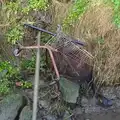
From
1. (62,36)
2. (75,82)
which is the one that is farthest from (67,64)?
(62,36)

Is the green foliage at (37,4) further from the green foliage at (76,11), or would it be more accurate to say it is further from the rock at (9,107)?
the rock at (9,107)

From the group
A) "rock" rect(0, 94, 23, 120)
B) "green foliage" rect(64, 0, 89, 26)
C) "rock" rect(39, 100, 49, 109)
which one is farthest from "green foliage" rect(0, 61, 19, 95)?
"green foliage" rect(64, 0, 89, 26)

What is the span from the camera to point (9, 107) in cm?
483

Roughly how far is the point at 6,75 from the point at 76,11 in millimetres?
1487

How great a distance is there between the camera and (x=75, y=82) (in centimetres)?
532

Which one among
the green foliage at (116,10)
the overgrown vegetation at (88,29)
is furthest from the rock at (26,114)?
the green foliage at (116,10)

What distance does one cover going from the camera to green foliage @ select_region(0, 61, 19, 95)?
5000 millimetres

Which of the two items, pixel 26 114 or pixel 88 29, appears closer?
pixel 26 114

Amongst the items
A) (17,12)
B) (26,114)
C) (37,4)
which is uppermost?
(37,4)

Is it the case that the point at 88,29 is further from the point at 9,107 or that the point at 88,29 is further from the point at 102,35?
the point at 9,107

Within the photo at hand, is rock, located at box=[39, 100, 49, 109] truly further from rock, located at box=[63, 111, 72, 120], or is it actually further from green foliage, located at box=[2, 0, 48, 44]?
green foliage, located at box=[2, 0, 48, 44]

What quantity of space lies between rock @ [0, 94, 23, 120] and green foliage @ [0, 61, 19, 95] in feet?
0.61

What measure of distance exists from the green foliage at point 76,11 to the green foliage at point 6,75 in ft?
3.62

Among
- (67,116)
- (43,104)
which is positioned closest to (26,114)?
(43,104)
